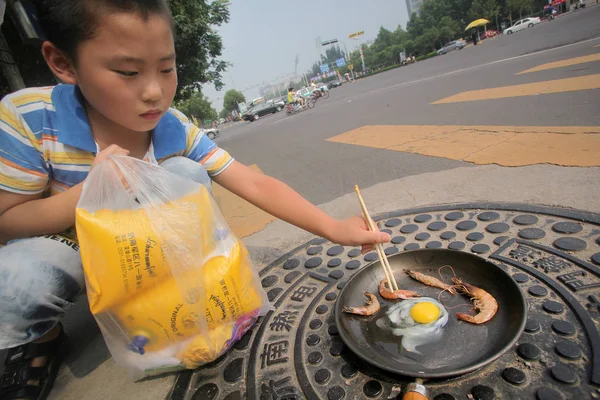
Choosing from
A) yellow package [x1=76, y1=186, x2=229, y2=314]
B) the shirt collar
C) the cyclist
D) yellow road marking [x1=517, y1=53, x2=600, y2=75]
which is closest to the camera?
yellow package [x1=76, y1=186, x2=229, y2=314]

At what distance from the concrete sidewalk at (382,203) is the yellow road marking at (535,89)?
340 cm

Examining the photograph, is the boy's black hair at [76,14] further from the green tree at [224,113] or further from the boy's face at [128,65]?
the green tree at [224,113]

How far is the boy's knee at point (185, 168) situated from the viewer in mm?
1729

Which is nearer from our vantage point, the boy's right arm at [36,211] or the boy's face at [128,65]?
the boy's face at [128,65]

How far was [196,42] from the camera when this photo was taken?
11875 millimetres

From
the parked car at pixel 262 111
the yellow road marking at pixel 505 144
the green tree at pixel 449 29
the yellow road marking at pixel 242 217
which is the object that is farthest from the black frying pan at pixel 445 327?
the green tree at pixel 449 29

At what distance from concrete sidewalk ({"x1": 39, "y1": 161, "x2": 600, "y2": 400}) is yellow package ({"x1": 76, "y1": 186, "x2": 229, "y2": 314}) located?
545 millimetres

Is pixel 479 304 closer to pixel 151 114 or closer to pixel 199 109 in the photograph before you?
pixel 151 114

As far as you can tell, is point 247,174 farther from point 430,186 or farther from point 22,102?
point 430,186

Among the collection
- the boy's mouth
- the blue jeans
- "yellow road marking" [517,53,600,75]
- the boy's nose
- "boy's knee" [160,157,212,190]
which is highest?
the boy's nose

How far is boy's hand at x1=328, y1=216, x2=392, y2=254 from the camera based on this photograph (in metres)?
1.43

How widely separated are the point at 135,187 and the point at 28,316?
0.76 metres

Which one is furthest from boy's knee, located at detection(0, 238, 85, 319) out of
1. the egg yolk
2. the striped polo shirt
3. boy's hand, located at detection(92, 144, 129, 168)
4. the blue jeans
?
the egg yolk

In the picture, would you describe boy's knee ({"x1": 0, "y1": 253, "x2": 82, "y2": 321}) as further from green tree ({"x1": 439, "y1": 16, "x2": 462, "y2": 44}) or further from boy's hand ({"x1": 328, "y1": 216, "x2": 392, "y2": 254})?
green tree ({"x1": 439, "y1": 16, "x2": 462, "y2": 44})
